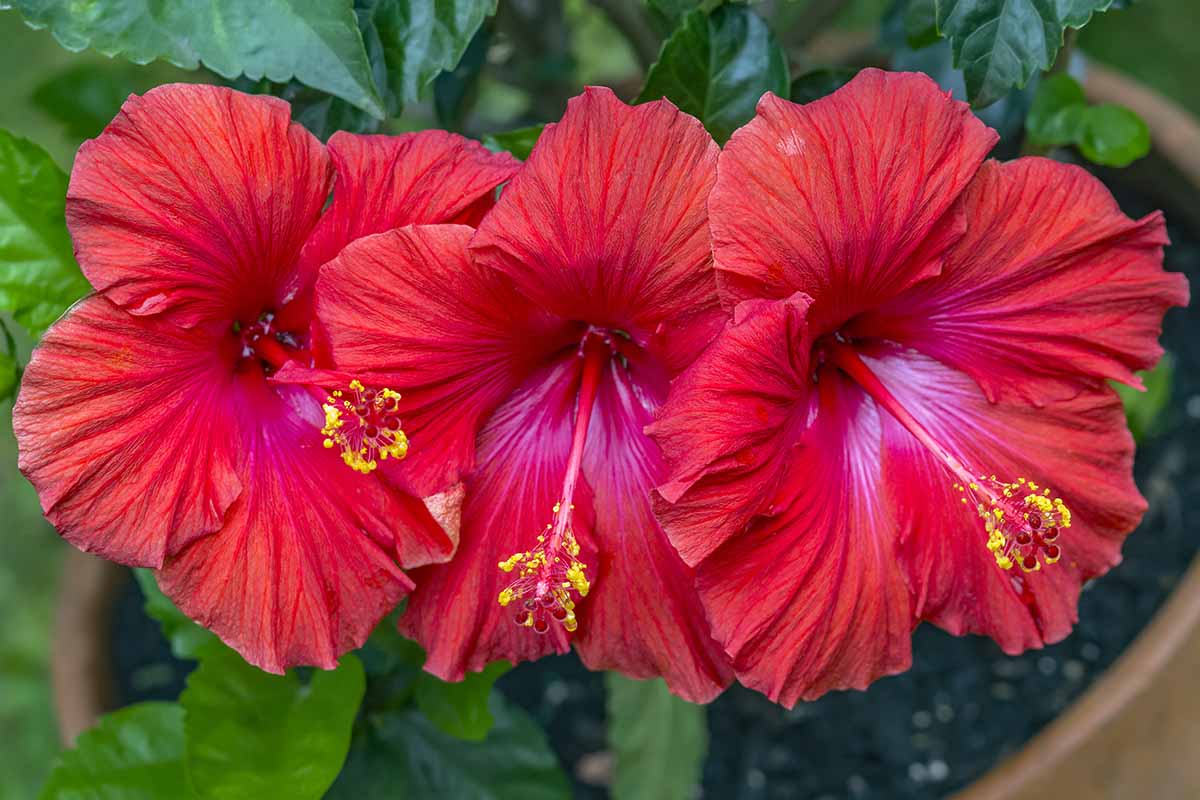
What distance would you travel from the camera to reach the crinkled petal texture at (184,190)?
66 cm

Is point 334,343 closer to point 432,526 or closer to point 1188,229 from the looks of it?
point 432,526

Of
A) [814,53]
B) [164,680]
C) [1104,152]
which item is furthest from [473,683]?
[814,53]

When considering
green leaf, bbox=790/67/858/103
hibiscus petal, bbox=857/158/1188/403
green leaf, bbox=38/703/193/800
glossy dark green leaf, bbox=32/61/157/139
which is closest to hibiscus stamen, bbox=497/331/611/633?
hibiscus petal, bbox=857/158/1188/403

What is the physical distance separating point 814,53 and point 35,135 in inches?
54.5

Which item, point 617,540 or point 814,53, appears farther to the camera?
point 814,53

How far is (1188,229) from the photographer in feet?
5.11

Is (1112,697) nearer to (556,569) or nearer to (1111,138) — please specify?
(1111,138)

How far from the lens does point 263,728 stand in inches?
35.2

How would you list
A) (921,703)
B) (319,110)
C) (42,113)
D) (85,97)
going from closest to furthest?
(319,110)
(85,97)
(921,703)
(42,113)

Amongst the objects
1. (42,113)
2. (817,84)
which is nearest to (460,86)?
(817,84)

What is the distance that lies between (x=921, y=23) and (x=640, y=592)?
19.1 inches

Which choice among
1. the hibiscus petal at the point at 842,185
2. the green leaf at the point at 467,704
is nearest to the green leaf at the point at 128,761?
the green leaf at the point at 467,704

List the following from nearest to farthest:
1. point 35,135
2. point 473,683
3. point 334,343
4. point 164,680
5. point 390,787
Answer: point 334,343 < point 473,683 < point 390,787 < point 164,680 < point 35,135

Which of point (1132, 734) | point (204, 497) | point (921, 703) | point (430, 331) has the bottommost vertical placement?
point (921, 703)
